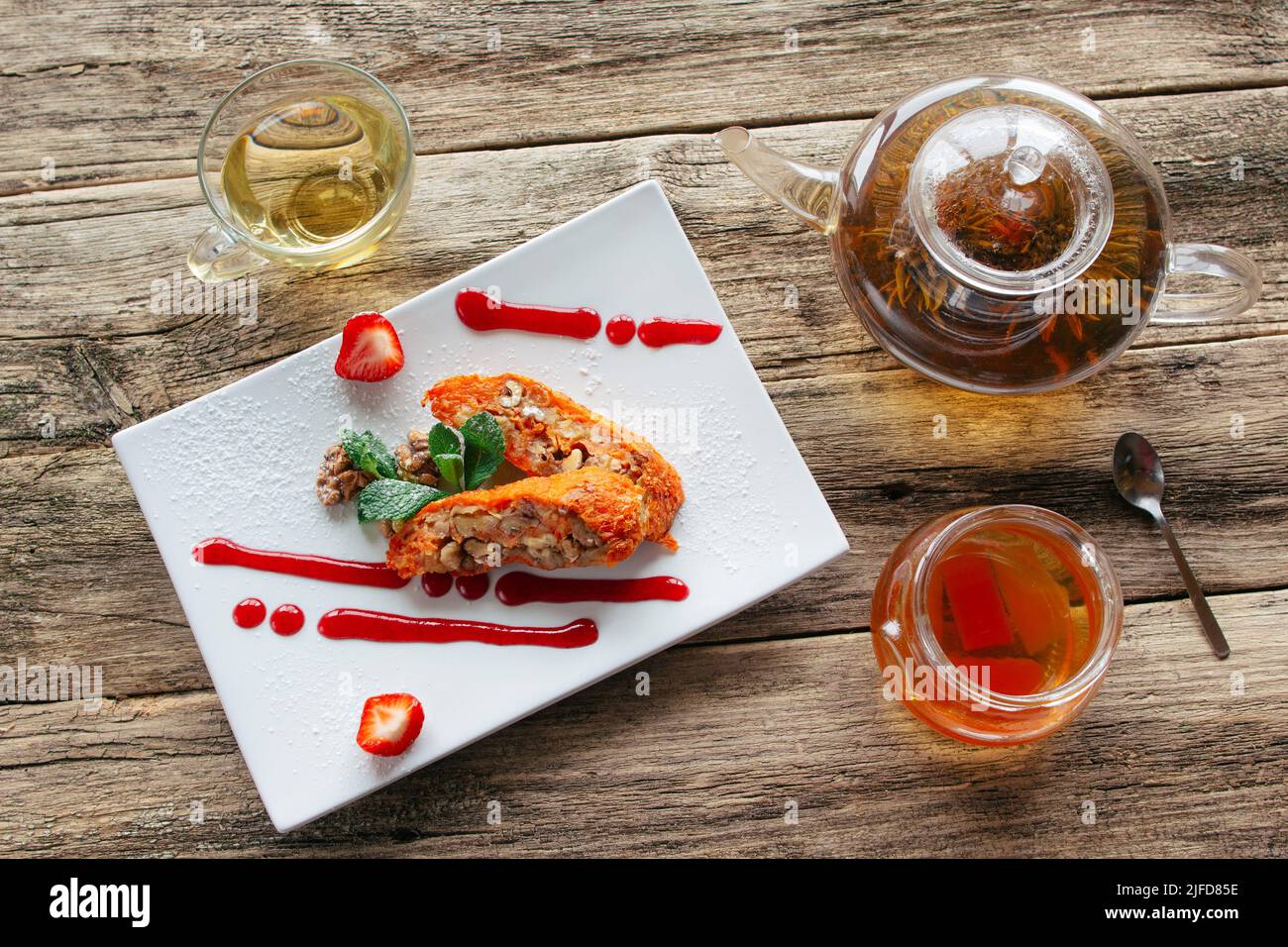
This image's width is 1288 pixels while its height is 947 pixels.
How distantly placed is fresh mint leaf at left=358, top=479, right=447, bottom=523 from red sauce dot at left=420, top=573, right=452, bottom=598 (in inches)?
5.9

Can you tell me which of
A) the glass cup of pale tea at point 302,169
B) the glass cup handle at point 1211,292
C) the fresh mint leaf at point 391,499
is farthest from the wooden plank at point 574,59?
the fresh mint leaf at point 391,499

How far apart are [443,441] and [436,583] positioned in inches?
12.0

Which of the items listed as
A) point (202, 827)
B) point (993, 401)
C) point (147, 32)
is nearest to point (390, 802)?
point (202, 827)

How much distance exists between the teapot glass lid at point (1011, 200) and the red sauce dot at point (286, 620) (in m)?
1.44

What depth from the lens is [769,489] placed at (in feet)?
6.45

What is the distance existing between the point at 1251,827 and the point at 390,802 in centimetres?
188

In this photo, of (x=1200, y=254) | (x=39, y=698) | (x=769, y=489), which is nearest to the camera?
(x=1200, y=254)

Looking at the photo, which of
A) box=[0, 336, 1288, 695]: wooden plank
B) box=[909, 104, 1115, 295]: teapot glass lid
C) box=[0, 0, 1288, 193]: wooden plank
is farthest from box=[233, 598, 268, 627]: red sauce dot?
box=[909, 104, 1115, 295]: teapot glass lid

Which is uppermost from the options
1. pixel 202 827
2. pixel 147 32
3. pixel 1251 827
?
pixel 147 32

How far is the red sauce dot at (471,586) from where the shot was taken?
6.46 ft

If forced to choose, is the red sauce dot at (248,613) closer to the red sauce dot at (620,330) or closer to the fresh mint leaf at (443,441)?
the fresh mint leaf at (443,441)

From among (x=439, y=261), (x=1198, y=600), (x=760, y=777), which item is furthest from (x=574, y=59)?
(x=1198, y=600)

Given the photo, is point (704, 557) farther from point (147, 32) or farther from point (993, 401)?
point (147, 32)

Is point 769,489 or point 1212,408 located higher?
point 1212,408
